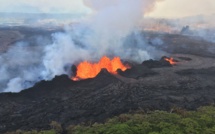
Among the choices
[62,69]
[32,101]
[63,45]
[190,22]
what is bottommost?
[32,101]

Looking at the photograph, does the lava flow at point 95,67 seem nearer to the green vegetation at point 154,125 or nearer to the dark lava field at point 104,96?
the dark lava field at point 104,96

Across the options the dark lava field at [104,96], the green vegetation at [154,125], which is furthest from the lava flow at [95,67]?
the green vegetation at [154,125]

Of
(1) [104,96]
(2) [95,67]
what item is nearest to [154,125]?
(1) [104,96]

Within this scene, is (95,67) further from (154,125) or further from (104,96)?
(154,125)

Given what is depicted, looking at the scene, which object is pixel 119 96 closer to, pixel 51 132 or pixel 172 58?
pixel 51 132

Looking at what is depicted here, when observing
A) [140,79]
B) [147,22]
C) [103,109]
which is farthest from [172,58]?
[147,22]
